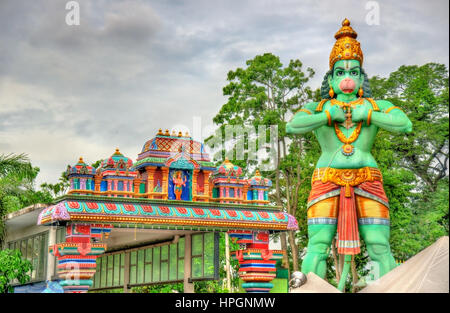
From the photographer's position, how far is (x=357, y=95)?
34.4 feet

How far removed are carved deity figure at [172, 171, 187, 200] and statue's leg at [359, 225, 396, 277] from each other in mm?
5178

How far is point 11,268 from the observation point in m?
15.4

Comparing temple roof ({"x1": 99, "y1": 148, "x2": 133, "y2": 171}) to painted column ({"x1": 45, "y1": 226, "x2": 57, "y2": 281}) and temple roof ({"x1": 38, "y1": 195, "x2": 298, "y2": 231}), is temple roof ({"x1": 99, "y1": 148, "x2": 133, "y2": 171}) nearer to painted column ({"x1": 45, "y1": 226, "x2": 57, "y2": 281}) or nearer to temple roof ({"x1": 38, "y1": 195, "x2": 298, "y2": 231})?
temple roof ({"x1": 38, "y1": 195, "x2": 298, "y2": 231})

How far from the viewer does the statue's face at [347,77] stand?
33.6 feet

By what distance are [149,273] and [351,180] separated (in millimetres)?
8965

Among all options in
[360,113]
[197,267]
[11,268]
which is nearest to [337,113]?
[360,113]

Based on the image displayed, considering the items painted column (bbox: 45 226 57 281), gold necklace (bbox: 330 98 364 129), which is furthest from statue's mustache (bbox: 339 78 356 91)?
painted column (bbox: 45 226 57 281)

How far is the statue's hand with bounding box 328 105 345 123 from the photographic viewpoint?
9969 mm

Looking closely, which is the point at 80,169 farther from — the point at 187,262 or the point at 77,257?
the point at 187,262

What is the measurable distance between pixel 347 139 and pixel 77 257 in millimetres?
5991

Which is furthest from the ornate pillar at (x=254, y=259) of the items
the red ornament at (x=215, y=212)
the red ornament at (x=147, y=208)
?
the red ornament at (x=147, y=208)
